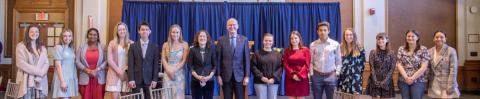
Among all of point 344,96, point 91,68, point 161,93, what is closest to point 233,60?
point 161,93

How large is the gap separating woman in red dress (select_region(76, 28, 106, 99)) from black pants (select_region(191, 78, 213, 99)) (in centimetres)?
94

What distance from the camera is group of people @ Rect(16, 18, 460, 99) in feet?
14.3

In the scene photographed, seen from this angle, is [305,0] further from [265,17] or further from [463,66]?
[463,66]

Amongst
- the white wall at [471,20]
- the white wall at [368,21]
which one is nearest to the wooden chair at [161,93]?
the white wall at [368,21]

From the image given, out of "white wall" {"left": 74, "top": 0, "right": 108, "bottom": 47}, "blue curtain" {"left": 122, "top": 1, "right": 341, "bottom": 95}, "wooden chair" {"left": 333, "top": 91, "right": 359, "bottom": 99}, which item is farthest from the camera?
"white wall" {"left": 74, "top": 0, "right": 108, "bottom": 47}

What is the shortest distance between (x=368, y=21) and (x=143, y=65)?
4611mm

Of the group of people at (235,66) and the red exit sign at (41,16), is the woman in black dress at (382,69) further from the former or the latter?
the red exit sign at (41,16)

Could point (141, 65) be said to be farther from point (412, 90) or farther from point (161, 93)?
point (412, 90)

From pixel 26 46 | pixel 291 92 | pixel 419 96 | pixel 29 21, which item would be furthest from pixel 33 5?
pixel 419 96

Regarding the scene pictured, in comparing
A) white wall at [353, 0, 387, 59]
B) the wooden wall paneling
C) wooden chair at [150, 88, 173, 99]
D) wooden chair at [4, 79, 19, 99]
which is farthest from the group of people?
the wooden wall paneling

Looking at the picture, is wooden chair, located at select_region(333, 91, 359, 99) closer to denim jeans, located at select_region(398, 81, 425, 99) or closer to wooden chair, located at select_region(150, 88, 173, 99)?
wooden chair, located at select_region(150, 88, 173, 99)

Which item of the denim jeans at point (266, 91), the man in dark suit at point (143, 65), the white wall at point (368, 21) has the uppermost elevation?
the white wall at point (368, 21)

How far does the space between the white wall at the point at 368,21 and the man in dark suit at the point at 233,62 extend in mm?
3761

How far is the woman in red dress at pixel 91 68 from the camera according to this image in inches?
175
